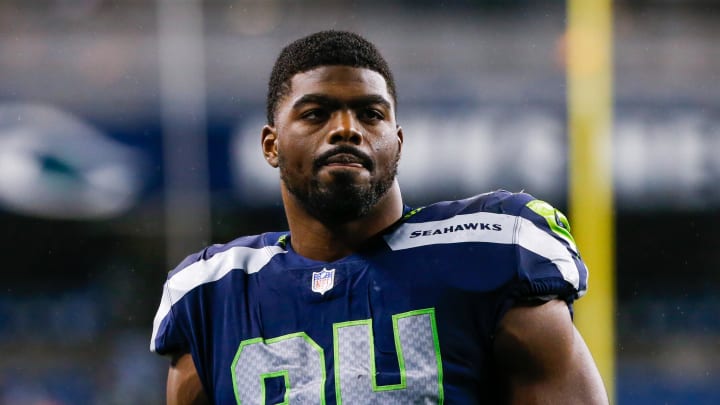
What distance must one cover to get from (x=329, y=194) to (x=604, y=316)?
10.1 ft

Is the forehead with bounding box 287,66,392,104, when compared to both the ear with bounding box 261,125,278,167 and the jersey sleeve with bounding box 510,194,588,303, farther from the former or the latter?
the jersey sleeve with bounding box 510,194,588,303

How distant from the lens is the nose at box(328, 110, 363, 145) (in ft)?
4.52

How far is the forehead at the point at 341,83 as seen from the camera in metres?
1.42

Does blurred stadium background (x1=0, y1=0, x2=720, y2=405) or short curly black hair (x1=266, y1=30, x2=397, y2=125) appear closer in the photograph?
short curly black hair (x1=266, y1=30, x2=397, y2=125)

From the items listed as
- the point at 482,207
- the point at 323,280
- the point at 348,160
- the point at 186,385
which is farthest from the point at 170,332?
the point at 482,207

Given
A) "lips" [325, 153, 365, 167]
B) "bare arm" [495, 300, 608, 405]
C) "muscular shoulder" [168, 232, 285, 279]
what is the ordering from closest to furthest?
1. "bare arm" [495, 300, 608, 405]
2. "lips" [325, 153, 365, 167]
3. "muscular shoulder" [168, 232, 285, 279]

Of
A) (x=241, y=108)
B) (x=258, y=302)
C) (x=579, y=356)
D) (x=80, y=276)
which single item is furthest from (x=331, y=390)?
(x=80, y=276)

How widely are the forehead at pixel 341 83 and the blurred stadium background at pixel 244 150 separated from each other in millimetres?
3533

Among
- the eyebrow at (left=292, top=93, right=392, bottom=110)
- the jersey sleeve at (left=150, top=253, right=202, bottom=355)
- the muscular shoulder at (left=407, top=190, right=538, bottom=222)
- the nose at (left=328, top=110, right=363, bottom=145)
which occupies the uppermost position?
the eyebrow at (left=292, top=93, right=392, bottom=110)

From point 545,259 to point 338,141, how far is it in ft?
1.07

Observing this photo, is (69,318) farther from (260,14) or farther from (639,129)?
(639,129)

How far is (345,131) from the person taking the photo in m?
1.38

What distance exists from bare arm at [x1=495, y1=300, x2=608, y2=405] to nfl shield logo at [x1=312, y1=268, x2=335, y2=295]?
0.83ft

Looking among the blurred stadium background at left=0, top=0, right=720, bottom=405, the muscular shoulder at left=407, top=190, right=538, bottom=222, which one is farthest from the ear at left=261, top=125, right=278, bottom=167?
the blurred stadium background at left=0, top=0, right=720, bottom=405
